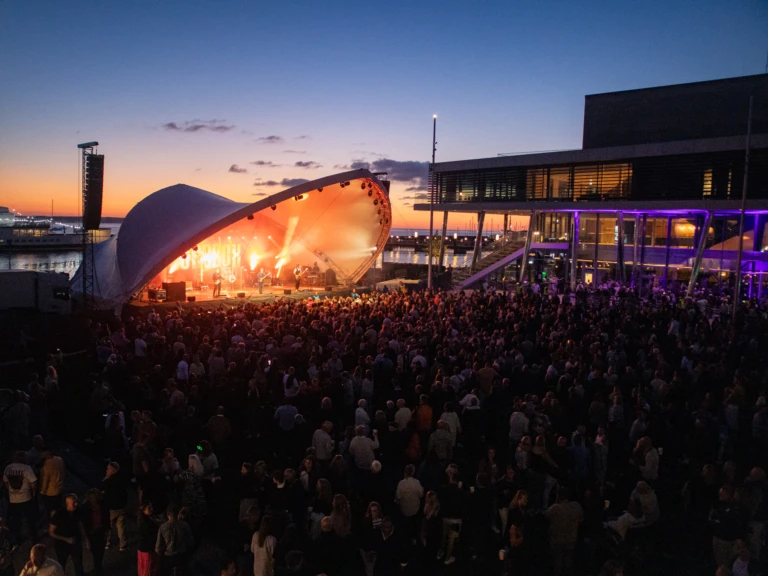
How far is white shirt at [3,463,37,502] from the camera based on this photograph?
19.2 ft

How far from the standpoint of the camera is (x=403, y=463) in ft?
23.2

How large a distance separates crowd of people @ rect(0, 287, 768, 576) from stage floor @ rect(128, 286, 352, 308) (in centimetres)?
1135

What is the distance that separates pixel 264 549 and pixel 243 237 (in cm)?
2885

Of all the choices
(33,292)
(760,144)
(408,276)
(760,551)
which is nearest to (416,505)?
(760,551)

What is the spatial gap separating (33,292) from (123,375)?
13020mm

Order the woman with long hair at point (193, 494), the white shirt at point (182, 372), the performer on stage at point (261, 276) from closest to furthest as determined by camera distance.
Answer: the woman with long hair at point (193, 494)
the white shirt at point (182, 372)
the performer on stage at point (261, 276)

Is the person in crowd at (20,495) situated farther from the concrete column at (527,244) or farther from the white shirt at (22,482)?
the concrete column at (527,244)

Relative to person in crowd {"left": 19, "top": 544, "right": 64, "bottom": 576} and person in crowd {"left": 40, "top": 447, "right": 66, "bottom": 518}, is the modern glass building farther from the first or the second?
person in crowd {"left": 19, "top": 544, "right": 64, "bottom": 576}

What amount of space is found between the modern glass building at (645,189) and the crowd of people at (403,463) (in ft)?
49.7

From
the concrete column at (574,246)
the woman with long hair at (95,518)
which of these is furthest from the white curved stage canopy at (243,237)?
the woman with long hair at (95,518)

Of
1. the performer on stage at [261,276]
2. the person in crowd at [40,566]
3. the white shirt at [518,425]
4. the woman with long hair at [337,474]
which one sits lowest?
the person in crowd at [40,566]

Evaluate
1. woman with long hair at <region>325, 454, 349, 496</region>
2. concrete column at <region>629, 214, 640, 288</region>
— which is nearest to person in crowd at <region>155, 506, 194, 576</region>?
woman with long hair at <region>325, 454, 349, 496</region>

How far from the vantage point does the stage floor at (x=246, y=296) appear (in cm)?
2294

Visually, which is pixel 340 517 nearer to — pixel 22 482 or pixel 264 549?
pixel 264 549
